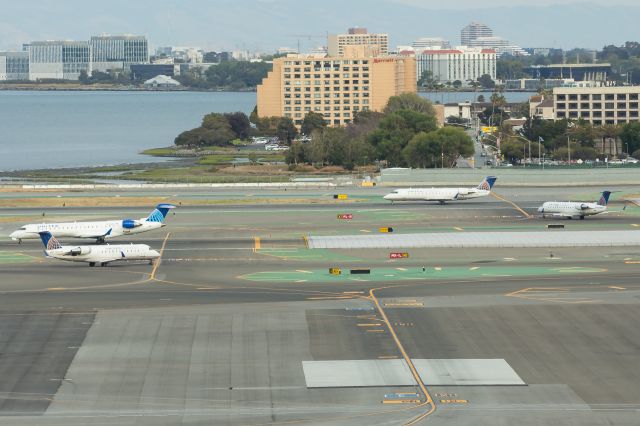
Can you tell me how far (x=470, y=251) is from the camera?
115 meters

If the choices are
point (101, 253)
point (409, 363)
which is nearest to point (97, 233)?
point (101, 253)

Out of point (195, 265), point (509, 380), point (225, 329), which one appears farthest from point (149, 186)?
point (509, 380)

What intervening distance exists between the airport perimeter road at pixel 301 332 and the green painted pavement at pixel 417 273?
32 centimetres

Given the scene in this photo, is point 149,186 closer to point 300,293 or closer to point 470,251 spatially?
point 470,251

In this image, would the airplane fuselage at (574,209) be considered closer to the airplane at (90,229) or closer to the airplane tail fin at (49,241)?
the airplane at (90,229)

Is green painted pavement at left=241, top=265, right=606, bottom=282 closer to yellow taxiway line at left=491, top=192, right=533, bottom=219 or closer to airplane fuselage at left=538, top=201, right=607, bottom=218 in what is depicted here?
airplane fuselage at left=538, top=201, right=607, bottom=218

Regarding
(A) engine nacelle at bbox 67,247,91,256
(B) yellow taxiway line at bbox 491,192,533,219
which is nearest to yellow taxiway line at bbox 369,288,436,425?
(A) engine nacelle at bbox 67,247,91,256

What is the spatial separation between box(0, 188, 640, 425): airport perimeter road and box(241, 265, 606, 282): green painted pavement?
0.32 metres

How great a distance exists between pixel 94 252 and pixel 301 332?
32914mm

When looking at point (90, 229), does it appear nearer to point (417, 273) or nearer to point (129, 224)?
point (129, 224)

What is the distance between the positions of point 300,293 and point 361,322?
12.4m

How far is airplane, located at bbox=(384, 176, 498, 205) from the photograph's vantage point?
155375 millimetres

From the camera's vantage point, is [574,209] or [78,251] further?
[574,209]

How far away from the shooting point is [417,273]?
103 meters
